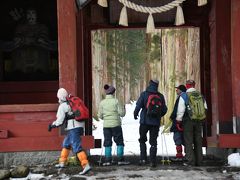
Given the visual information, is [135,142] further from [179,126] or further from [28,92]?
[179,126]

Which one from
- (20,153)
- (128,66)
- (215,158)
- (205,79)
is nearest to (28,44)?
(20,153)

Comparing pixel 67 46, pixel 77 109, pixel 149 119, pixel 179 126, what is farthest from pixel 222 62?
pixel 77 109

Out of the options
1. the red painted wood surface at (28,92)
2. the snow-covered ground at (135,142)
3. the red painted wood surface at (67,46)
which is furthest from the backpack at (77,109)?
the red painted wood surface at (28,92)

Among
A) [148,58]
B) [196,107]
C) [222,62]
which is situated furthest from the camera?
[148,58]

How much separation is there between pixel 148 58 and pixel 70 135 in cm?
1801

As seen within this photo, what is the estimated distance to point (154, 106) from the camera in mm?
7801

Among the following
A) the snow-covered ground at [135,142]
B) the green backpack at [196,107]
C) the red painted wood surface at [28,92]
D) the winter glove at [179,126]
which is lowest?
the snow-covered ground at [135,142]

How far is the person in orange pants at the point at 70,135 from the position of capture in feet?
24.0

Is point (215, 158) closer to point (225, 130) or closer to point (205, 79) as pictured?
point (225, 130)

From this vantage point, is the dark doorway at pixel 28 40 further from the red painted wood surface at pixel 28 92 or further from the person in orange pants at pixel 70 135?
the person in orange pants at pixel 70 135

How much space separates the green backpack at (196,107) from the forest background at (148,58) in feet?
31.1

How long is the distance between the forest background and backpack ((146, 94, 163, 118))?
32.7ft

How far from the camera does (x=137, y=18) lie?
1114 centimetres

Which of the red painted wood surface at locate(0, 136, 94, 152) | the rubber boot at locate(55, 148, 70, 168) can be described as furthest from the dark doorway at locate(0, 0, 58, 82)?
the rubber boot at locate(55, 148, 70, 168)
